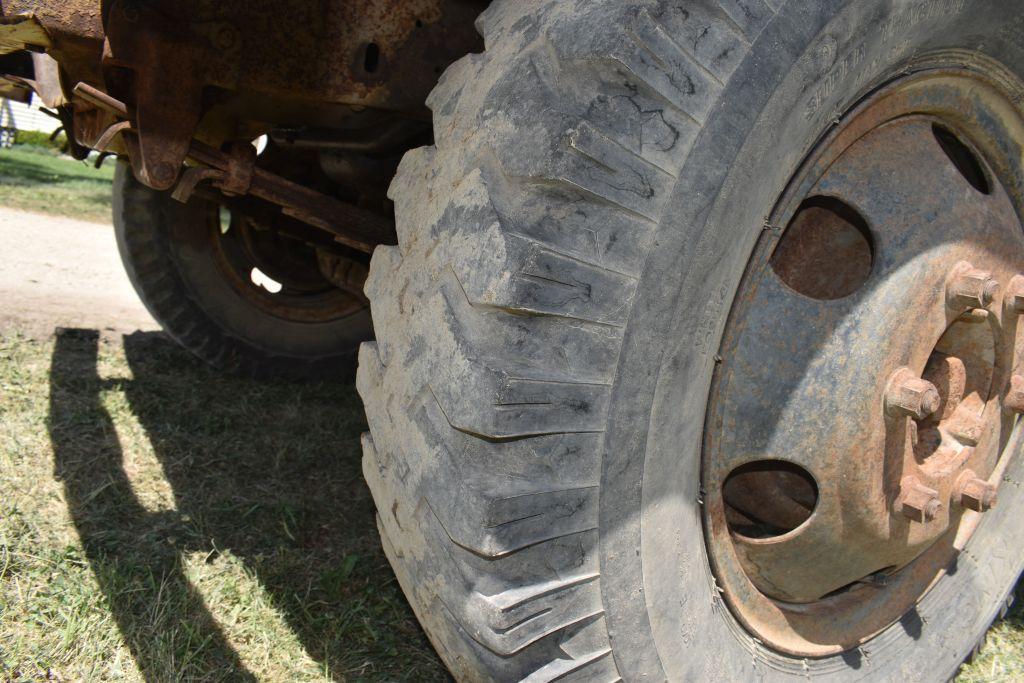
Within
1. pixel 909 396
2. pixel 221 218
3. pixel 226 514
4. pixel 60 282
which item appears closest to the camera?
pixel 909 396

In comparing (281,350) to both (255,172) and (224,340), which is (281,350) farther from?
(255,172)

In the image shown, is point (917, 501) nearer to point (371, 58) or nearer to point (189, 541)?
point (371, 58)

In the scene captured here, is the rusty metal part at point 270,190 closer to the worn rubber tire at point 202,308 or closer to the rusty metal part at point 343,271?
the rusty metal part at point 343,271

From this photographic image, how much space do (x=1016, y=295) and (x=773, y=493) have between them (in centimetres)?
56

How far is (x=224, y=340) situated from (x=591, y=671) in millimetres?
2291

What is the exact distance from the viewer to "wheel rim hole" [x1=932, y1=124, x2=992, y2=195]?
5.27ft

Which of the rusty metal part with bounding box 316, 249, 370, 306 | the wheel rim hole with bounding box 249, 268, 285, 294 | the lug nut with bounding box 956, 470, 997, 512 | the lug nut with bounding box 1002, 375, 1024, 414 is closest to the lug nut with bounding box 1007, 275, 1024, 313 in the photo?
the lug nut with bounding box 1002, 375, 1024, 414

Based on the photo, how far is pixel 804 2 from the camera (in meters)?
1.08

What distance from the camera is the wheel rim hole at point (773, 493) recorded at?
1462mm

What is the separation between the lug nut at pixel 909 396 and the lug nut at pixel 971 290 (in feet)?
0.54

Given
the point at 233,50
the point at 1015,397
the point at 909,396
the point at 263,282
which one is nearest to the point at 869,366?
the point at 909,396

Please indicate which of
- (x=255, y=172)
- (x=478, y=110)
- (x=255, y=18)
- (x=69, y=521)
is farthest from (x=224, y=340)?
(x=478, y=110)

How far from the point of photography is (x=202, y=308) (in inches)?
121

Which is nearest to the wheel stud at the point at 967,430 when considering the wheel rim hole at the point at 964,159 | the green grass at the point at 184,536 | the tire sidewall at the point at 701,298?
the wheel rim hole at the point at 964,159
